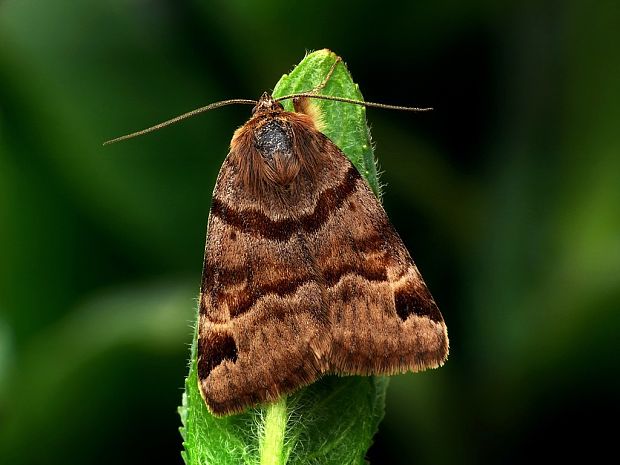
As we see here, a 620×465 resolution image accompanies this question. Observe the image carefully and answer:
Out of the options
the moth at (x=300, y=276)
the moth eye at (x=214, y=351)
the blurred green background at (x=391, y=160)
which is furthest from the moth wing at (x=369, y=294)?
the blurred green background at (x=391, y=160)

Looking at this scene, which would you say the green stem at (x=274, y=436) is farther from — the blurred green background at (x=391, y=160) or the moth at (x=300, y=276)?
the blurred green background at (x=391, y=160)

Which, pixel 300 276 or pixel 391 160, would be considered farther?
pixel 391 160

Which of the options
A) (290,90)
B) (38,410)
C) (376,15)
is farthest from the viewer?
(376,15)

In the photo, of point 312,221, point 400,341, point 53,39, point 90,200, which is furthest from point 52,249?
point 400,341

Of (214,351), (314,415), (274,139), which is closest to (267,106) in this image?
(274,139)

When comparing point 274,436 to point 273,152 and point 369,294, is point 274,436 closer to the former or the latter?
point 369,294

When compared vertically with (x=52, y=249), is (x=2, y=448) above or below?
below

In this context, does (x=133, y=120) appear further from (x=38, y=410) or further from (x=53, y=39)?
(x=38, y=410)
